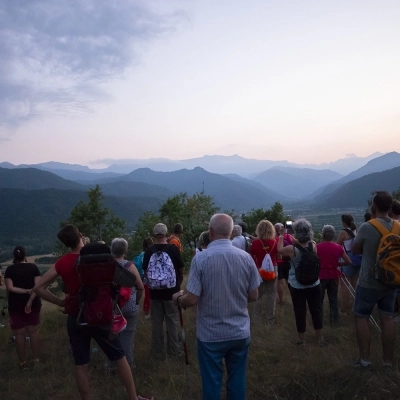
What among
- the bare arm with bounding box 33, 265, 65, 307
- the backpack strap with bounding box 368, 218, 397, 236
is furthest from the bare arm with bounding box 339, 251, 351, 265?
the bare arm with bounding box 33, 265, 65, 307

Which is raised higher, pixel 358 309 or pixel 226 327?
pixel 226 327

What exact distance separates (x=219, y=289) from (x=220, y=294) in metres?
0.04

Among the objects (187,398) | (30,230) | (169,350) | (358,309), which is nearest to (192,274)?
(187,398)

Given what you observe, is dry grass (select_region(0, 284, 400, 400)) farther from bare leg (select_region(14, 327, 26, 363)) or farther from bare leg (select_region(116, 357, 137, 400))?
bare leg (select_region(116, 357, 137, 400))

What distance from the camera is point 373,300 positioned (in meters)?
4.30

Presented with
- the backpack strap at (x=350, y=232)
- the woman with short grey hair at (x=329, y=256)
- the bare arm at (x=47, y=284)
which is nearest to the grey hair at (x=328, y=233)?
the woman with short grey hair at (x=329, y=256)

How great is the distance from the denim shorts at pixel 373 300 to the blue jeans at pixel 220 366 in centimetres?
162

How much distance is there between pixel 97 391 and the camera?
16.0ft

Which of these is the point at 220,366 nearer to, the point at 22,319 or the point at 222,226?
the point at 222,226

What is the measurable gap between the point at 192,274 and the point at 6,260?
8462 cm

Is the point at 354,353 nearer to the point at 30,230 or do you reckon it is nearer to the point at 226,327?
the point at 226,327

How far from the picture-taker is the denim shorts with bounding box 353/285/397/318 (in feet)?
14.0

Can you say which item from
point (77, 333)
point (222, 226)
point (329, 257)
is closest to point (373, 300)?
point (329, 257)

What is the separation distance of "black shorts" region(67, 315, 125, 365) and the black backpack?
240 cm
